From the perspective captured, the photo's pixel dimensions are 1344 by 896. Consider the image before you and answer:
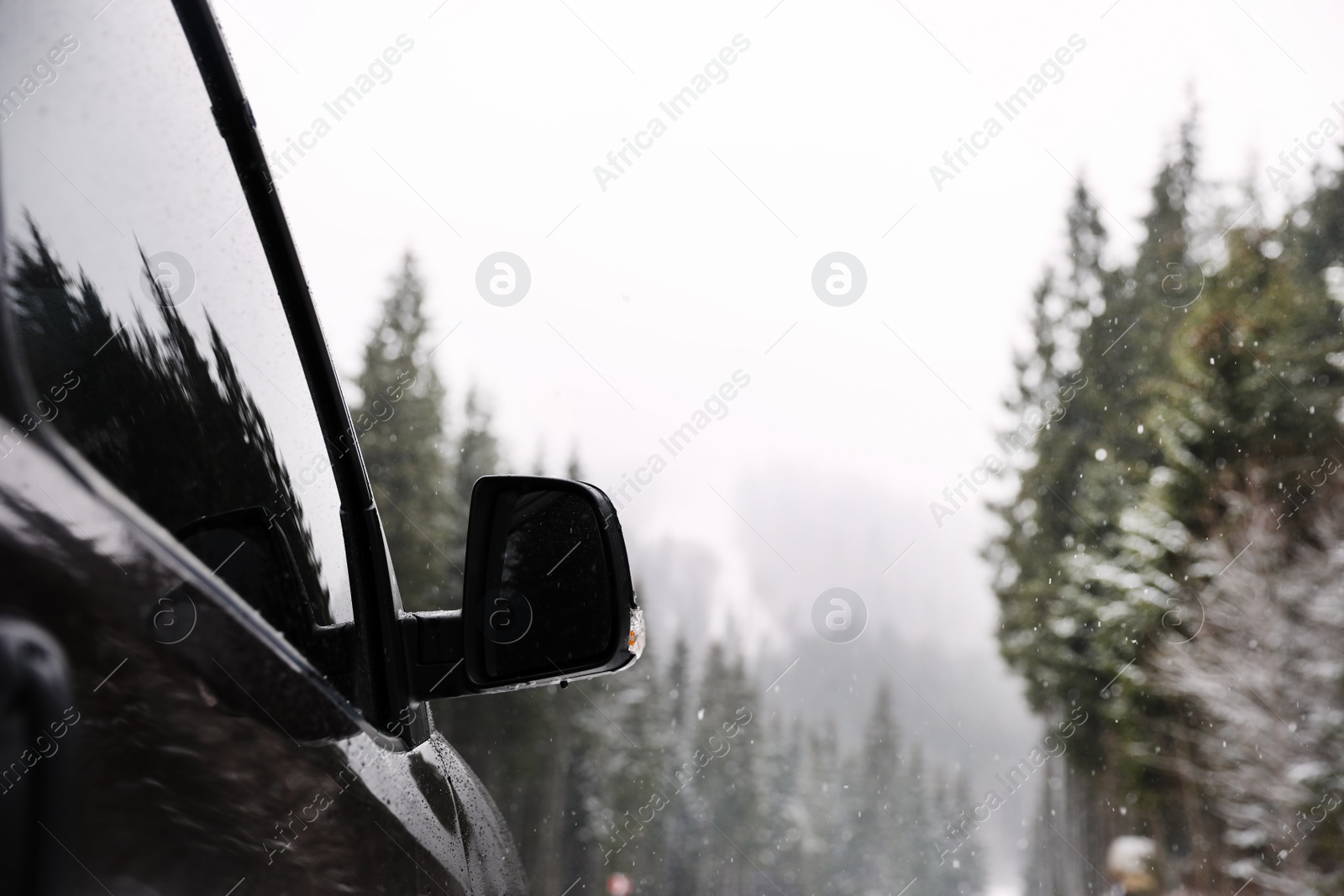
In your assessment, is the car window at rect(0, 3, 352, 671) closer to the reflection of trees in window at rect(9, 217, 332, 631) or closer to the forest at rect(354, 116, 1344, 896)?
the reflection of trees in window at rect(9, 217, 332, 631)

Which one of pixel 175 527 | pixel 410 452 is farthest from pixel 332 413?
pixel 410 452

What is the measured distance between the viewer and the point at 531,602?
3.24 ft

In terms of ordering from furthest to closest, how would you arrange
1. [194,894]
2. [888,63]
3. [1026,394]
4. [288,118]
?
[888,63], [288,118], [1026,394], [194,894]

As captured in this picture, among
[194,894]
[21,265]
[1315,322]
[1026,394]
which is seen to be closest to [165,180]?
[21,265]

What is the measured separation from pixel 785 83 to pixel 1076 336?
18.4 meters

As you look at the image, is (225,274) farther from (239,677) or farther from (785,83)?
(785,83)

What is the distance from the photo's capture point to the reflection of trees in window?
1.80 ft

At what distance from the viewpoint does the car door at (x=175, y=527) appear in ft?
1.35

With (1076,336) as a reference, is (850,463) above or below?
below

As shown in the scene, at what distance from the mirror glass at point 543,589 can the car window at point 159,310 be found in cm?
18

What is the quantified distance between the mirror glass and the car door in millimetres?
131

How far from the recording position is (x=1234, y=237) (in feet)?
43.7

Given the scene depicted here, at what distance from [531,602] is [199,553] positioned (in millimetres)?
404

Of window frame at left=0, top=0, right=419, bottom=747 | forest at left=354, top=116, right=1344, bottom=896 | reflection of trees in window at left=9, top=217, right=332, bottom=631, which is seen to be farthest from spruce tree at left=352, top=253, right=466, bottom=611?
reflection of trees in window at left=9, top=217, right=332, bottom=631
